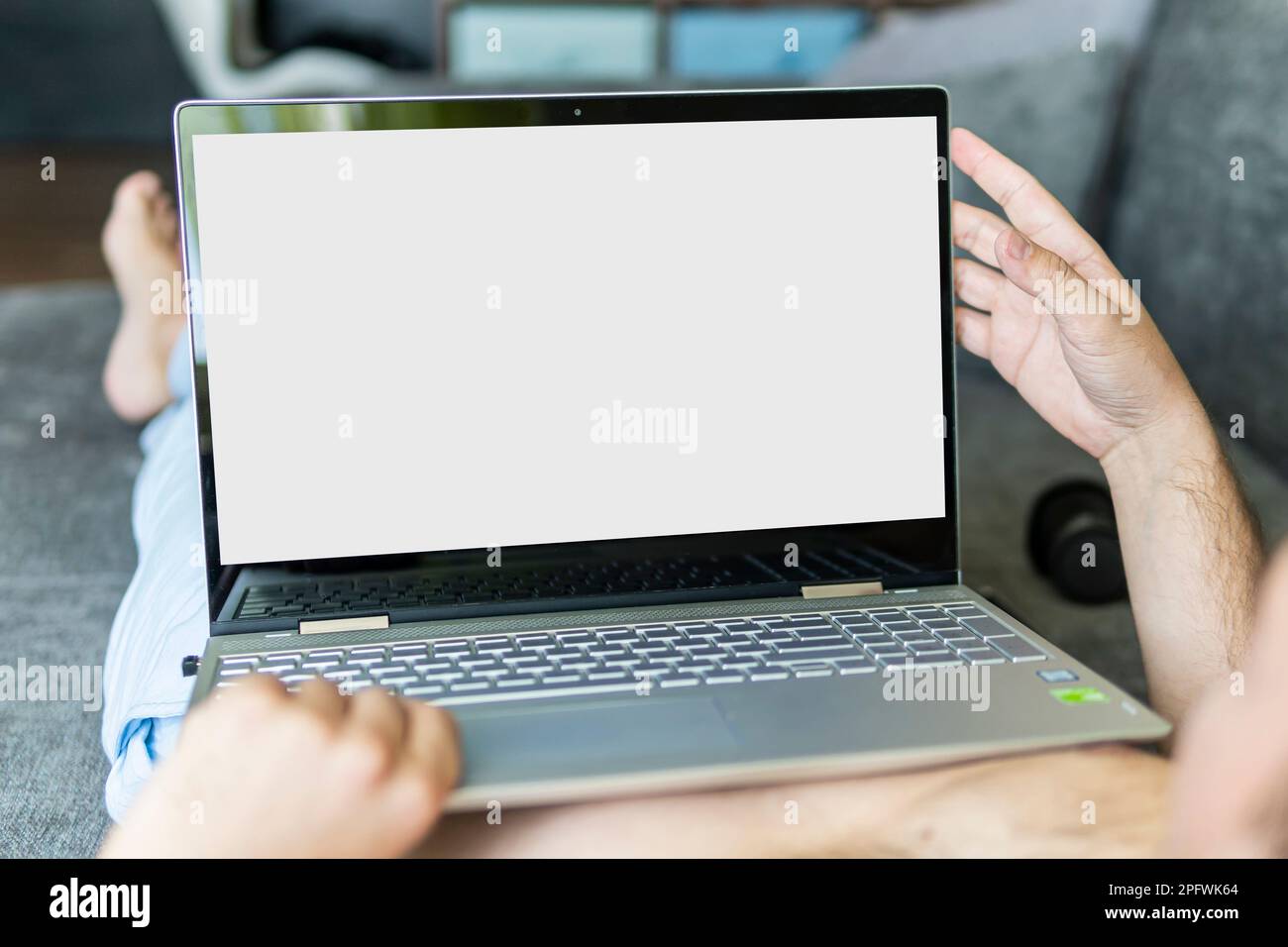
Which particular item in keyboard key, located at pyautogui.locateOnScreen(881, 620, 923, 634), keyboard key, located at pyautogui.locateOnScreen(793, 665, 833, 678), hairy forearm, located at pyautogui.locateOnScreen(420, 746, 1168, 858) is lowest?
hairy forearm, located at pyautogui.locateOnScreen(420, 746, 1168, 858)

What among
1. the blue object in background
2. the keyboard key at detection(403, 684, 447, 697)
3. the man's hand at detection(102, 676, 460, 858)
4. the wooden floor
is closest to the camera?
the man's hand at detection(102, 676, 460, 858)

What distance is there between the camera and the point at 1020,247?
0.75 m

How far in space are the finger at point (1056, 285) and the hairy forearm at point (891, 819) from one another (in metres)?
0.31

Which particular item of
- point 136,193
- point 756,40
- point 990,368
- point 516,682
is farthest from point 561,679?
point 756,40

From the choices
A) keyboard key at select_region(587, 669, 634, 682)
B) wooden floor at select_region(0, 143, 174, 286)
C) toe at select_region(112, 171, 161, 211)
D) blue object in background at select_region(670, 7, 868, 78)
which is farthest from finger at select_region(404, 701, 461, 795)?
wooden floor at select_region(0, 143, 174, 286)

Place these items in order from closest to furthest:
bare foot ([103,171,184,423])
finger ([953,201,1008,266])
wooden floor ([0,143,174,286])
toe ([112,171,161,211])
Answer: finger ([953,201,1008,266]), bare foot ([103,171,184,423]), toe ([112,171,161,211]), wooden floor ([0,143,174,286])

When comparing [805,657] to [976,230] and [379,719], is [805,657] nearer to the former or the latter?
[379,719]

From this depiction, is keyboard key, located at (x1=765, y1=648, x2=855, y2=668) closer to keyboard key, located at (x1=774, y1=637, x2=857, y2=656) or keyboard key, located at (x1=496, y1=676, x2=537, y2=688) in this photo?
keyboard key, located at (x1=774, y1=637, x2=857, y2=656)

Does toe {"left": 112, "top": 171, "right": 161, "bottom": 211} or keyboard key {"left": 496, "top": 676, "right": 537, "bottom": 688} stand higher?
toe {"left": 112, "top": 171, "right": 161, "bottom": 211}

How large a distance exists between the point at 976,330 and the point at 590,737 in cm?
51

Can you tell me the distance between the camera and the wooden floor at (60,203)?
11.4 feet

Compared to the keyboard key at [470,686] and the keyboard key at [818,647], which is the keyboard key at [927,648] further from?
the keyboard key at [470,686]

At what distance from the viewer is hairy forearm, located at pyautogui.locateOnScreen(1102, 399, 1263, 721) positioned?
774mm

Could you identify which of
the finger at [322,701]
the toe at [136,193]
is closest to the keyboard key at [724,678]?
the finger at [322,701]
